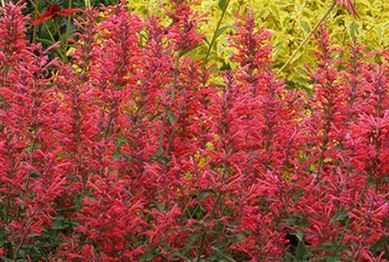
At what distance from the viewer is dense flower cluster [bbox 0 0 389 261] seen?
3.05 metres

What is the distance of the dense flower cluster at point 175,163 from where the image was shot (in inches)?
120

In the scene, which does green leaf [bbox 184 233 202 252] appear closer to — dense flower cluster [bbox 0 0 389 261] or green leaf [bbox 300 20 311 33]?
dense flower cluster [bbox 0 0 389 261]

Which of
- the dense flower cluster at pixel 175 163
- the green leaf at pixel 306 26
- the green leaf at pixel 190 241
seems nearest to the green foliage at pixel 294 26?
the green leaf at pixel 306 26

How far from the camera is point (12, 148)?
3102mm

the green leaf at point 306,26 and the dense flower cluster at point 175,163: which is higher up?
the dense flower cluster at point 175,163

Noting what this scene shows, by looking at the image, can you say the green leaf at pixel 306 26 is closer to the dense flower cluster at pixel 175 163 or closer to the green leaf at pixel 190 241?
the dense flower cluster at pixel 175 163

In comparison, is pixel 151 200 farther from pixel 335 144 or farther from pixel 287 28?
pixel 287 28

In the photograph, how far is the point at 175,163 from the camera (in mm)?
3205

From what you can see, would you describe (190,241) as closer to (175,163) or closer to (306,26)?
(175,163)

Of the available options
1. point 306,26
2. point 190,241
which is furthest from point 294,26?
point 190,241

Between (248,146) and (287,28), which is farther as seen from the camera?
(287,28)

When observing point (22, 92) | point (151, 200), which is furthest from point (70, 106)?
point (151, 200)

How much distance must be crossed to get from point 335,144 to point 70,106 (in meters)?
0.95

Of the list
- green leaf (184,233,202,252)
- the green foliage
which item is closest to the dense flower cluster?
green leaf (184,233,202,252)
